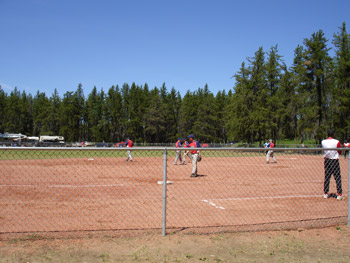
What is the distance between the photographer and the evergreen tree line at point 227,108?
1790 inches

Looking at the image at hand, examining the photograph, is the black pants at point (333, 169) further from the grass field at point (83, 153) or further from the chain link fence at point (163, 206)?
the grass field at point (83, 153)

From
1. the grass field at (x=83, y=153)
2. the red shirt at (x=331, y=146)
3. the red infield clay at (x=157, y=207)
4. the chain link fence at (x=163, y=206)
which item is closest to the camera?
the grass field at (x=83, y=153)

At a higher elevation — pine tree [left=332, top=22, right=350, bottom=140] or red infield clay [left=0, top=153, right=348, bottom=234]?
pine tree [left=332, top=22, right=350, bottom=140]

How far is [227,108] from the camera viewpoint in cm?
6244

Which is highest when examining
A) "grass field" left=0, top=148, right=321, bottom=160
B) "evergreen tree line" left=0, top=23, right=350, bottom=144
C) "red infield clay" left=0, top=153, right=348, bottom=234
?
"evergreen tree line" left=0, top=23, right=350, bottom=144

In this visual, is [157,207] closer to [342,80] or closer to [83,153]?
[83,153]

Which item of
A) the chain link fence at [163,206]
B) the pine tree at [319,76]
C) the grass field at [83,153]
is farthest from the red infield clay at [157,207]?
the pine tree at [319,76]

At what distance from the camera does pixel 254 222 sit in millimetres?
5977

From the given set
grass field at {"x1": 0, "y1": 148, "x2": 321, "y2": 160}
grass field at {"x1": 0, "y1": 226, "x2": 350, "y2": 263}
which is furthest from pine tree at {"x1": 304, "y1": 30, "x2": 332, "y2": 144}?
grass field at {"x1": 0, "y1": 226, "x2": 350, "y2": 263}

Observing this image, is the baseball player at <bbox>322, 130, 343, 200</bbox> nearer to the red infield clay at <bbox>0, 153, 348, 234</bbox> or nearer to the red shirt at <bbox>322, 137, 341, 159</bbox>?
the red shirt at <bbox>322, 137, 341, 159</bbox>

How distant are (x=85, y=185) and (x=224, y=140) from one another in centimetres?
8499

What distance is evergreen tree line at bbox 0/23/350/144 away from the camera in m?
45.5

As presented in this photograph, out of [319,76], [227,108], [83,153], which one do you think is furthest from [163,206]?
[227,108]

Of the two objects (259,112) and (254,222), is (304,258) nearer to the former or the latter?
(254,222)
